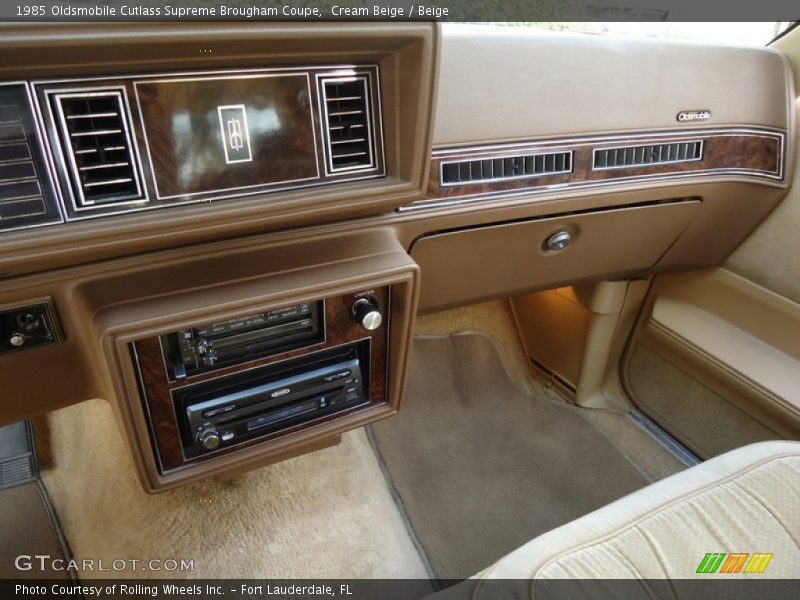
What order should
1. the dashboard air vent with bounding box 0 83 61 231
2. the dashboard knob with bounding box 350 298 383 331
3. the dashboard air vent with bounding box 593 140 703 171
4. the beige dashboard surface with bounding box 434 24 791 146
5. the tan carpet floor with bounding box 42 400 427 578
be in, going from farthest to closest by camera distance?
1. the tan carpet floor with bounding box 42 400 427 578
2. the dashboard air vent with bounding box 593 140 703 171
3. the beige dashboard surface with bounding box 434 24 791 146
4. the dashboard knob with bounding box 350 298 383 331
5. the dashboard air vent with bounding box 0 83 61 231

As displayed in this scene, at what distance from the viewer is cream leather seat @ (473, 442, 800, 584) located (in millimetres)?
963

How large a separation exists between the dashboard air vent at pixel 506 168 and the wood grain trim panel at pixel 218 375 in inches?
11.2

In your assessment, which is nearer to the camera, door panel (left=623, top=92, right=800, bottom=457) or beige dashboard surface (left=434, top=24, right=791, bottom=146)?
beige dashboard surface (left=434, top=24, right=791, bottom=146)

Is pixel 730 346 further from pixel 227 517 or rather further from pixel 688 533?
pixel 227 517

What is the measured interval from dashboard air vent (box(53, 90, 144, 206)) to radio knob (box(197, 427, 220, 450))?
1.53 feet

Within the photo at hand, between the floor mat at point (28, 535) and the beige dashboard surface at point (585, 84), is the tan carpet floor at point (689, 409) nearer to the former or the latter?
the beige dashboard surface at point (585, 84)

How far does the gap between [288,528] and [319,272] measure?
0.83 metres

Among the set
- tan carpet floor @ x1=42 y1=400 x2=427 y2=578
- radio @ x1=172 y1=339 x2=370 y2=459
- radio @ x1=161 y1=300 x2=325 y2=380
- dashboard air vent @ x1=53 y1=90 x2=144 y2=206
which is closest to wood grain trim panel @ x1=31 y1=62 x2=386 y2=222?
dashboard air vent @ x1=53 y1=90 x2=144 y2=206

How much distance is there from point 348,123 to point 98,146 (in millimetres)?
355

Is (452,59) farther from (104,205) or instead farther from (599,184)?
(104,205)

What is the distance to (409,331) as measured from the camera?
46.4 inches

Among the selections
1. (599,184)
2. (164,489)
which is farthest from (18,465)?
(599,184)

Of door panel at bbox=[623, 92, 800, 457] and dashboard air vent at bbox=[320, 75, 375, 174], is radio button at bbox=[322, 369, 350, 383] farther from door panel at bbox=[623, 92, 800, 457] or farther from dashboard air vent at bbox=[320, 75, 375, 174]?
door panel at bbox=[623, 92, 800, 457]

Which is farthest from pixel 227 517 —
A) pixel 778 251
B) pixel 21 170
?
pixel 778 251
